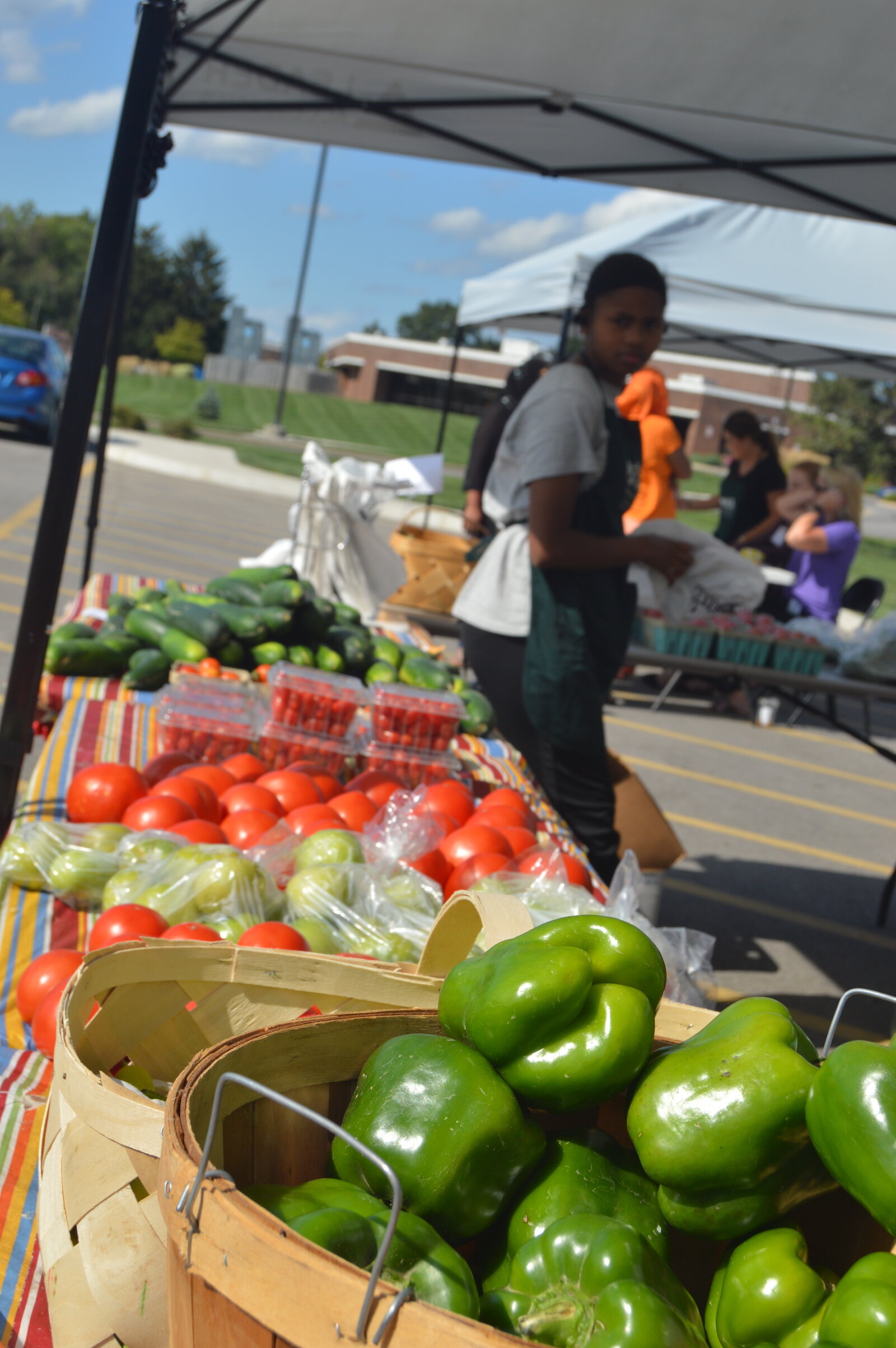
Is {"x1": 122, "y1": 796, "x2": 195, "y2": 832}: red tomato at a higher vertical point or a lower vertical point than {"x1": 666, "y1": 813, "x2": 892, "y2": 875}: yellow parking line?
higher

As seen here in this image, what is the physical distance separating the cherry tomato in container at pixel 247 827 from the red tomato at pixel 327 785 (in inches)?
15.6

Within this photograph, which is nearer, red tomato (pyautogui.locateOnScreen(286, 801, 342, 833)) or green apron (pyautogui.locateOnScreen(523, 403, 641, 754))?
red tomato (pyautogui.locateOnScreen(286, 801, 342, 833))

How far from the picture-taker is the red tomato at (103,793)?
2.57 m

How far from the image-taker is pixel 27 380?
17.8 m

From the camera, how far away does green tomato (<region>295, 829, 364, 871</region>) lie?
2346 mm

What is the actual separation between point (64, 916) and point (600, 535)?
1.74 m

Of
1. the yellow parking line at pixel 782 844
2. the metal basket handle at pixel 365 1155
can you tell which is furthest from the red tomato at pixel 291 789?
the yellow parking line at pixel 782 844

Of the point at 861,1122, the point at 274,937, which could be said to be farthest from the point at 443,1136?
the point at 274,937

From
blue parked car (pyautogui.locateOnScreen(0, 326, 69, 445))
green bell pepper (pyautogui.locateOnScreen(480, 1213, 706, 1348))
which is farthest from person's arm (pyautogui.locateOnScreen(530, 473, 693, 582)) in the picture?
blue parked car (pyautogui.locateOnScreen(0, 326, 69, 445))

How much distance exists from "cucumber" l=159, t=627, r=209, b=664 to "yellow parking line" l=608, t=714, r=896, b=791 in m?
4.55

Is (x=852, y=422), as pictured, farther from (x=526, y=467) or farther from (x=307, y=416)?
(x=526, y=467)

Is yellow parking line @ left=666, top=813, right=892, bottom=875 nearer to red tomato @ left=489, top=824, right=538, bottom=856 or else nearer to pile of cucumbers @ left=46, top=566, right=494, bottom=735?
pile of cucumbers @ left=46, top=566, right=494, bottom=735

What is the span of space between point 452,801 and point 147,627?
1.76 metres

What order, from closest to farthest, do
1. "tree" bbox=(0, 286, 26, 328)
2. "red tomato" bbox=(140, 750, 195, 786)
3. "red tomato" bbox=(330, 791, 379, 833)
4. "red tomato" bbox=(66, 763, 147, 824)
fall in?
"red tomato" bbox=(66, 763, 147, 824), "red tomato" bbox=(330, 791, 379, 833), "red tomato" bbox=(140, 750, 195, 786), "tree" bbox=(0, 286, 26, 328)
